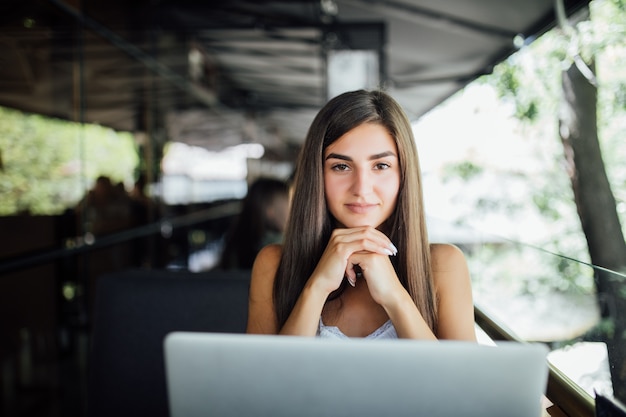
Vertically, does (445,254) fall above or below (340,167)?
below

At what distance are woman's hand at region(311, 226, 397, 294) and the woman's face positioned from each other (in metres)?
0.09

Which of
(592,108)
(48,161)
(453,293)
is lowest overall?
(453,293)

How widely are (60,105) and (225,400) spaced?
2.98 m

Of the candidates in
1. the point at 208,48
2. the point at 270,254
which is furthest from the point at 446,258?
the point at 208,48

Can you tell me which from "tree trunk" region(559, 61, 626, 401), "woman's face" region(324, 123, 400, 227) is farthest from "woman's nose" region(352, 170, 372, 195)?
"tree trunk" region(559, 61, 626, 401)

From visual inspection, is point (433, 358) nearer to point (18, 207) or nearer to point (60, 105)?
point (18, 207)

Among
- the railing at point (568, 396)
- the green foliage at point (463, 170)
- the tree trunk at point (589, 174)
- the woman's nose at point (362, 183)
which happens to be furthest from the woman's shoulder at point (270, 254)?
the green foliage at point (463, 170)

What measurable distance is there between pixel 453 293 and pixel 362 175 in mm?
421

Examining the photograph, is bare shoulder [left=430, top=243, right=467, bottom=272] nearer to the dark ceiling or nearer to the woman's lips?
the woman's lips

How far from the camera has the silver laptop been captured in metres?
0.65

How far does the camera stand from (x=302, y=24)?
5.76 meters

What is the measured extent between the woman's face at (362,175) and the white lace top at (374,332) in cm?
28

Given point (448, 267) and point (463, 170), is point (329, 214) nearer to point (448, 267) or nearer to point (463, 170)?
point (448, 267)

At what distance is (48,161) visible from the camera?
2.96 meters
